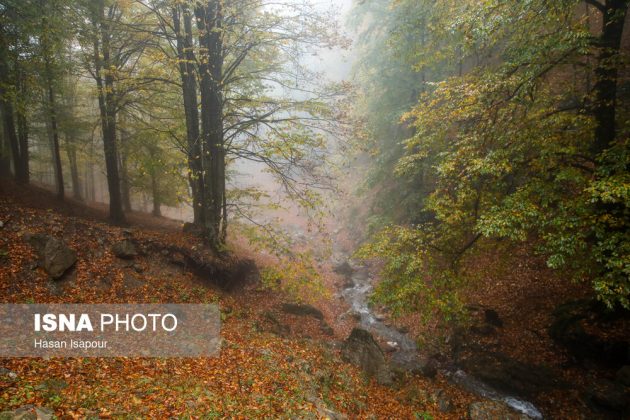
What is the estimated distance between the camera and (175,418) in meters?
5.21

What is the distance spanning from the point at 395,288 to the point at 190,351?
5428 millimetres

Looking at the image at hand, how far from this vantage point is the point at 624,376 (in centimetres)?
746

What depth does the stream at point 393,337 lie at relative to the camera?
8.75 m

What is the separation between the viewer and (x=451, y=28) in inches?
313

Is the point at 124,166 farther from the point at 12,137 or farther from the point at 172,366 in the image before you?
the point at 172,366

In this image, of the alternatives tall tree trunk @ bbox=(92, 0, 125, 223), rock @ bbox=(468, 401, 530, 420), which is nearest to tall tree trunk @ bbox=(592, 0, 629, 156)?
rock @ bbox=(468, 401, 530, 420)

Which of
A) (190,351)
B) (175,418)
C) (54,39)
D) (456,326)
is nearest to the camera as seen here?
(175,418)

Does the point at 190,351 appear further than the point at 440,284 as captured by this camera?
No

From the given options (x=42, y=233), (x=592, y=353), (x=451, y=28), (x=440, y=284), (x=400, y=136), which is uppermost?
(x=451, y=28)

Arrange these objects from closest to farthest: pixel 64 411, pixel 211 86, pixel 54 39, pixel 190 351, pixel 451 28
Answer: pixel 64 411
pixel 190 351
pixel 451 28
pixel 54 39
pixel 211 86

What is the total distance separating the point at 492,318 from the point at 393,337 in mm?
3902

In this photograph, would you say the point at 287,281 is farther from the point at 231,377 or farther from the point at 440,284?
the point at 440,284

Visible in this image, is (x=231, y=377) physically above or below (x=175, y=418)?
below

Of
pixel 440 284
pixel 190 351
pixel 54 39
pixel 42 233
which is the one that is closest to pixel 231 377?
pixel 190 351
